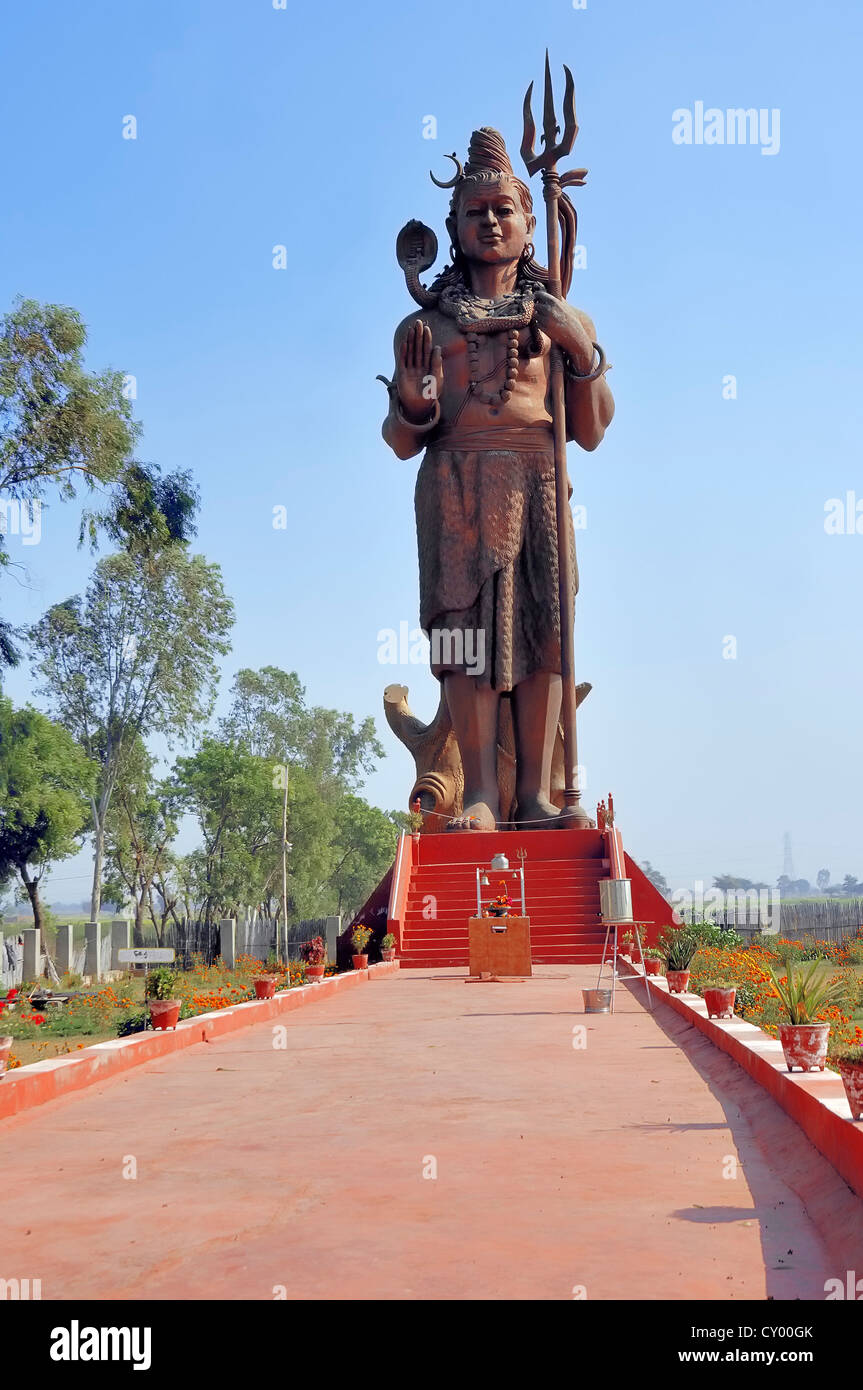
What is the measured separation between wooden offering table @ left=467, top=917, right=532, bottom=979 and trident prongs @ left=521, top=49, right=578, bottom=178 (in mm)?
11979

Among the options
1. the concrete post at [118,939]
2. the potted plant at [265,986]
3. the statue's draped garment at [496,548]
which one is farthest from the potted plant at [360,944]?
the concrete post at [118,939]

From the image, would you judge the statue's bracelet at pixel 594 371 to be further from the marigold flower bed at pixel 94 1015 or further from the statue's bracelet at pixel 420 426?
the marigold flower bed at pixel 94 1015

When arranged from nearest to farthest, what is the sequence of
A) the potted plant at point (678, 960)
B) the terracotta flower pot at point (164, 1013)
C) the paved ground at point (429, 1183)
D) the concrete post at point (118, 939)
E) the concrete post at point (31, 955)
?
the paved ground at point (429, 1183)
the terracotta flower pot at point (164, 1013)
the potted plant at point (678, 960)
the concrete post at point (31, 955)
the concrete post at point (118, 939)

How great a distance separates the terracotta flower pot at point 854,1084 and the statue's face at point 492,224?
16.9 metres

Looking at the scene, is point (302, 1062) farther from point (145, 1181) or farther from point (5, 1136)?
point (145, 1181)

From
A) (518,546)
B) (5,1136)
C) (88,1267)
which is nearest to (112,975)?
(518,546)

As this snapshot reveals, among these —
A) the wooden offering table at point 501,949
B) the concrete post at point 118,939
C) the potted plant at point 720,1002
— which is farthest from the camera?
the concrete post at point 118,939

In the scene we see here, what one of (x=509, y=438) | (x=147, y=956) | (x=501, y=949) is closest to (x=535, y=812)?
(x=509, y=438)

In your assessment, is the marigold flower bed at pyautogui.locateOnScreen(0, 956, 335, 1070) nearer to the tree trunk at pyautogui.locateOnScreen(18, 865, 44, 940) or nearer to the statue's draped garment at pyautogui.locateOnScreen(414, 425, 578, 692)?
the statue's draped garment at pyautogui.locateOnScreen(414, 425, 578, 692)

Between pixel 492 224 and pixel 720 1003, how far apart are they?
14059 mm

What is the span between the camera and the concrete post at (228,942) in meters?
22.8

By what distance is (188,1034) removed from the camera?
338 inches

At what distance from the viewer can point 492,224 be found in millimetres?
19156

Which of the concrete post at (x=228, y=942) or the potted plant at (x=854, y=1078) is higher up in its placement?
the potted plant at (x=854, y=1078)
